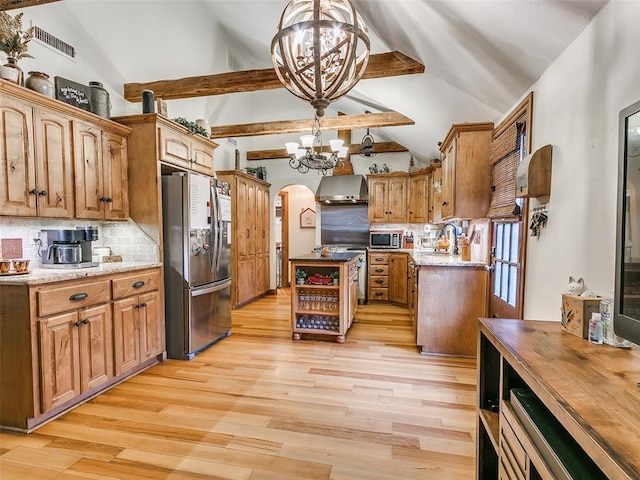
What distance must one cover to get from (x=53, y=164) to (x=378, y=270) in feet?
14.7

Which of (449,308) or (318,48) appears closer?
(318,48)

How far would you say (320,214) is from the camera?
6340 millimetres

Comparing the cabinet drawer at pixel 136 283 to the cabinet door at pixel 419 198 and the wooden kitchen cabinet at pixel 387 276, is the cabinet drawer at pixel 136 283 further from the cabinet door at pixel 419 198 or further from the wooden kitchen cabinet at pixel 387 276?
the cabinet door at pixel 419 198

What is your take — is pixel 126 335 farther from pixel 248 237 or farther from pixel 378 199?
pixel 378 199

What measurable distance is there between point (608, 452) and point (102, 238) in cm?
376

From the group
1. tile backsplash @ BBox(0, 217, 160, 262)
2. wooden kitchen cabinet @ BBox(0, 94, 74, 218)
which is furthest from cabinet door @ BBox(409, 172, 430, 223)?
wooden kitchen cabinet @ BBox(0, 94, 74, 218)

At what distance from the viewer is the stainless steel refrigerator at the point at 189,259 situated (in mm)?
3051

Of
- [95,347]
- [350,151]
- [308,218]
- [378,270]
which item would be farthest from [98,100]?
[308,218]

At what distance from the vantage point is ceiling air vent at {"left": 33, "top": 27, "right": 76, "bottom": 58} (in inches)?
101

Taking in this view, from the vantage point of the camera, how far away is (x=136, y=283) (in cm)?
273

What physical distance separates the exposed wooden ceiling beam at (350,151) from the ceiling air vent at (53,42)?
3475 millimetres

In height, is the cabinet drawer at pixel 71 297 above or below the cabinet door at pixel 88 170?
below

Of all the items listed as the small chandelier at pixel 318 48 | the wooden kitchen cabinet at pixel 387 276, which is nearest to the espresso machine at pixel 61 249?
the small chandelier at pixel 318 48

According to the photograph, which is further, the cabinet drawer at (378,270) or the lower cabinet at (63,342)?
the cabinet drawer at (378,270)
